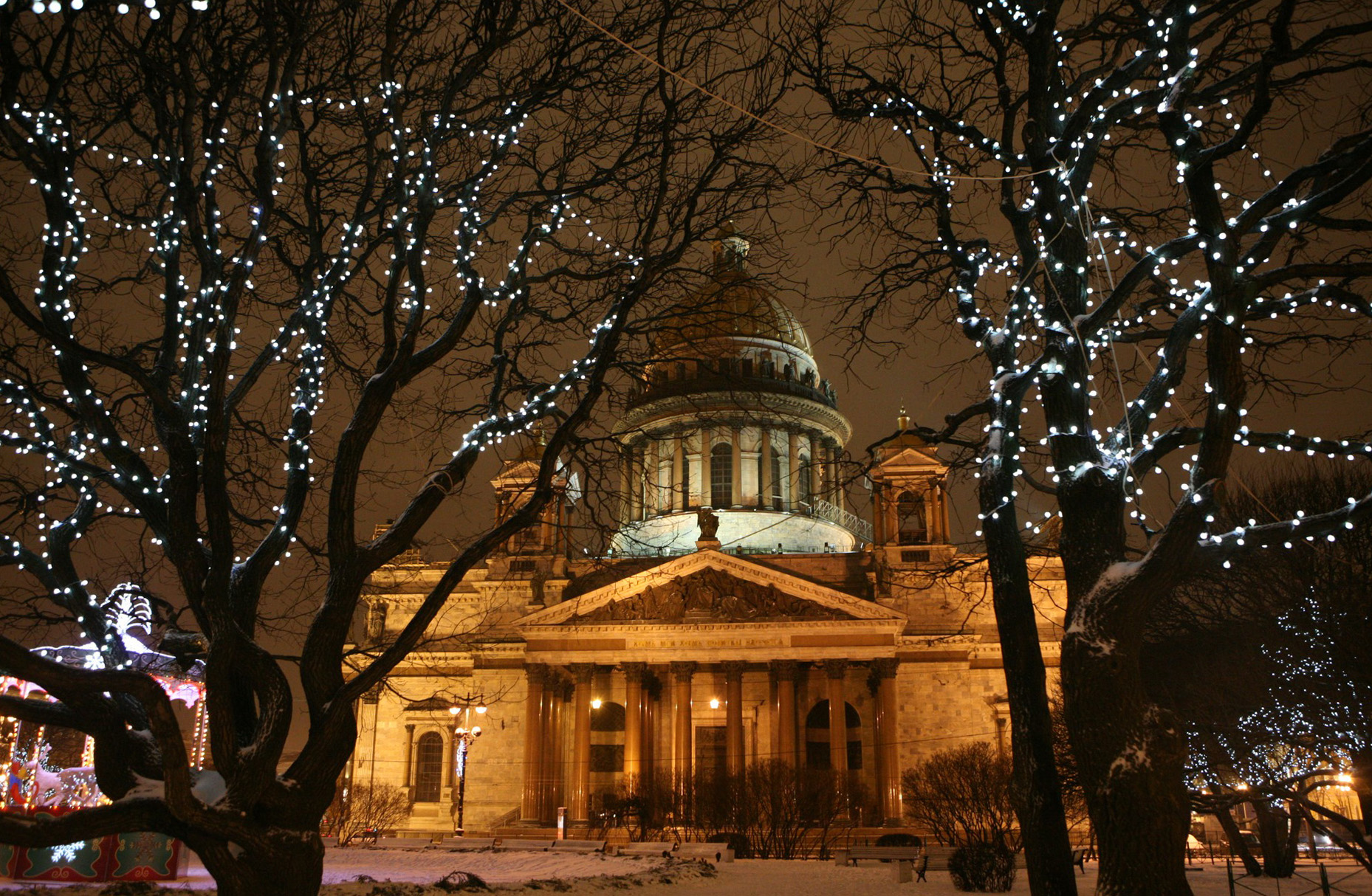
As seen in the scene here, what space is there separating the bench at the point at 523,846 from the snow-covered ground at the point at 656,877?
1.77 meters

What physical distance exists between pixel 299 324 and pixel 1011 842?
29.2m

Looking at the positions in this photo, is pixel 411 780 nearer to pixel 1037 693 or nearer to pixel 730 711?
pixel 730 711

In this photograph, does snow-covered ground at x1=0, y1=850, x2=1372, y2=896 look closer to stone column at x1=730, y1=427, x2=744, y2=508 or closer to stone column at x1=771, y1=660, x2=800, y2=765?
stone column at x1=771, y1=660, x2=800, y2=765

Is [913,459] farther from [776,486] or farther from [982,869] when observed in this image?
[982,869]

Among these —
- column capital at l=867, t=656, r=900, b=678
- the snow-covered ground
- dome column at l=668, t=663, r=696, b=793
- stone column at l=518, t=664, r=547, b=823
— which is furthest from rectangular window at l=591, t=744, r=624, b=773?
the snow-covered ground

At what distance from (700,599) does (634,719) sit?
5.37 meters

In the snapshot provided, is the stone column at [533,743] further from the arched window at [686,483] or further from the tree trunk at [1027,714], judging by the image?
the tree trunk at [1027,714]

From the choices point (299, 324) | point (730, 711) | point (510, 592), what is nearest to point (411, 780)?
point (510, 592)

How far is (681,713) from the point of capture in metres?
43.9

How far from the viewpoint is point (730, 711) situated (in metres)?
43.7

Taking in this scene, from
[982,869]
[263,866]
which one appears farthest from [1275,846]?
[263,866]

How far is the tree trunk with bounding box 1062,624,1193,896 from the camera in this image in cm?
790

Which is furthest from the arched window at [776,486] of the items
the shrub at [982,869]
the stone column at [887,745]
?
the shrub at [982,869]

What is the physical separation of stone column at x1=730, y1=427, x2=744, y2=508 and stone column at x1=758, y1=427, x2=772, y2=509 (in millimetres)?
992
